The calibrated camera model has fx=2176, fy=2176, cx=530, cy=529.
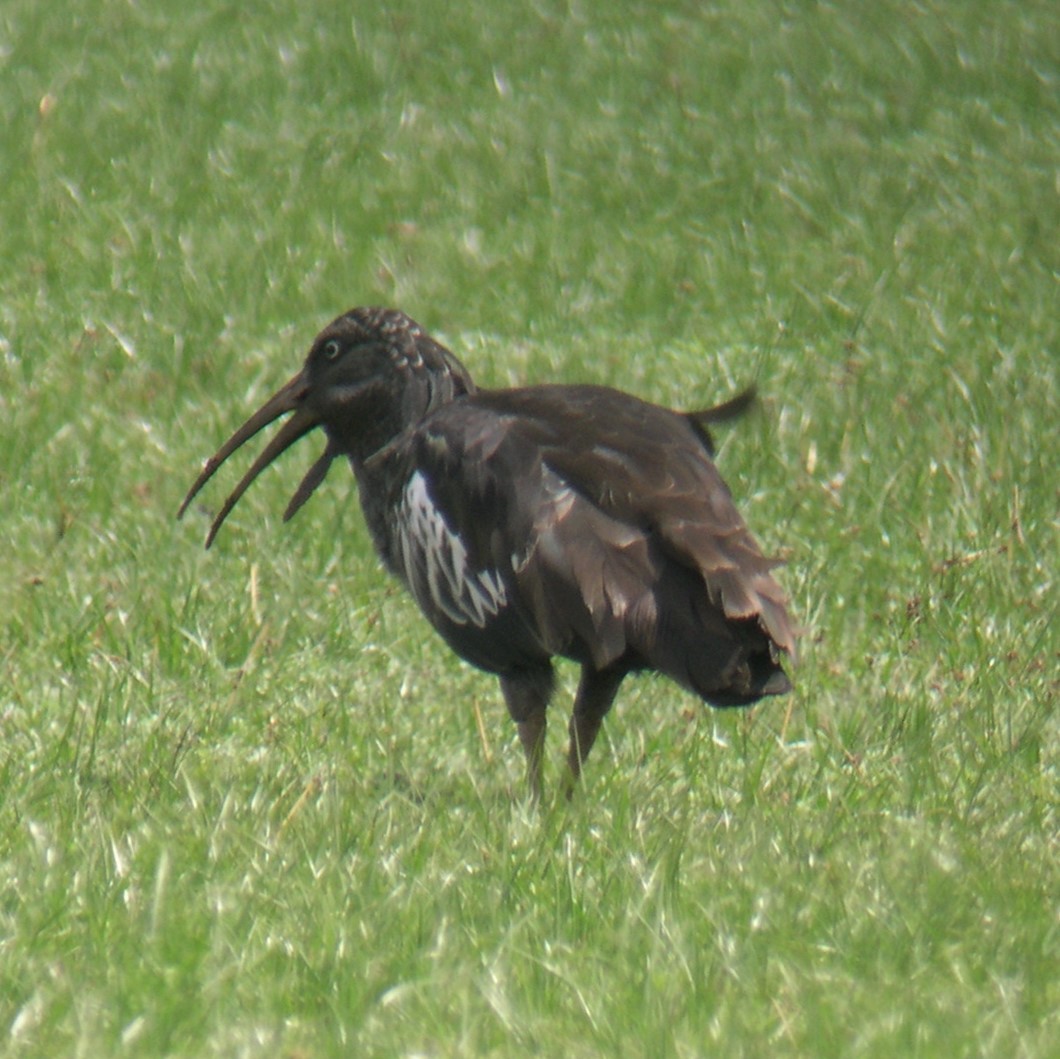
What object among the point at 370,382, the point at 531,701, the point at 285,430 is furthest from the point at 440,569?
the point at 285,430

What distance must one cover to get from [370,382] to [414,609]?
1.27 metres

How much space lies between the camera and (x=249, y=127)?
11.7 m

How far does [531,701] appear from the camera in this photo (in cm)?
546

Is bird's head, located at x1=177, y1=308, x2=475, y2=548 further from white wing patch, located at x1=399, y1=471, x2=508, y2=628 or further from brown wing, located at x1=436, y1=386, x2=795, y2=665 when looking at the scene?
brown wing, located at x1=436, y1=386, x2=795, y2=665

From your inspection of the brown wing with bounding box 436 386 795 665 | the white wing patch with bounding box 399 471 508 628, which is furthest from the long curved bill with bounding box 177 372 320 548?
the brown wing with bounding box 436 386 795 665

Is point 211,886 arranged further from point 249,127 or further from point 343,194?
point 249,127

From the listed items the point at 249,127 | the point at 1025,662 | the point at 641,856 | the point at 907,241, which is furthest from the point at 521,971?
the point at 249,127

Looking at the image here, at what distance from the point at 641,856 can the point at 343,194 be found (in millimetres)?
6805

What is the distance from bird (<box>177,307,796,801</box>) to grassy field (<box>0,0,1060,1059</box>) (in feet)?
1.26

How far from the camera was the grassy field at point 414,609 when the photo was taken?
13.2 ft

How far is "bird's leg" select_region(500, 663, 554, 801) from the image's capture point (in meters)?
5.43

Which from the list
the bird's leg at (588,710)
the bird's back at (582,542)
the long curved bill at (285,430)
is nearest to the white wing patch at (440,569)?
the bird's back at (582,542)

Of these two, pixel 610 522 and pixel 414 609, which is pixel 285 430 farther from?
pixel 610 522

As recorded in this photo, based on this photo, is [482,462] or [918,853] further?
[482,462]
